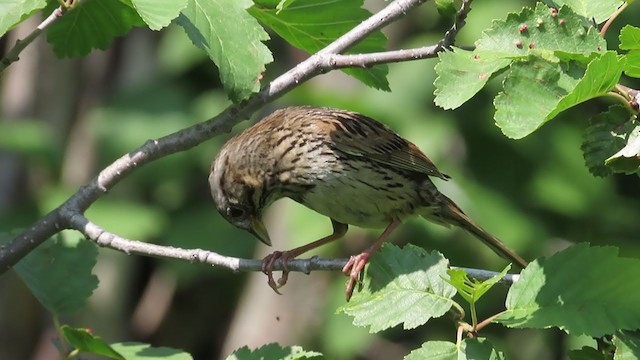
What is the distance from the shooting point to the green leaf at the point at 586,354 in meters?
2.74

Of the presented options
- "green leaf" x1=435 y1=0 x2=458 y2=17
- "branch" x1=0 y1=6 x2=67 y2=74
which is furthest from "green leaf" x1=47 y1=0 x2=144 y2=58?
"green leaf" x1=435 y1=0 x2=458 y2=17

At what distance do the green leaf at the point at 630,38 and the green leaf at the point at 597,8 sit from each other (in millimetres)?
239

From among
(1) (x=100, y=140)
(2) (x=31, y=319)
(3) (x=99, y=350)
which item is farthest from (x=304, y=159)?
(2) (x=31, y=319)

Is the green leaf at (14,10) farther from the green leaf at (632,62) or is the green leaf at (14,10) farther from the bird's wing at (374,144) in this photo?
the bird's wing at (374,144)

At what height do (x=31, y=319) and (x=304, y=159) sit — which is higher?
(x=304, y=159)

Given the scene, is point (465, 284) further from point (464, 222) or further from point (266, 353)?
point (464, 222)

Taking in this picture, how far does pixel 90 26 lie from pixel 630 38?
5.48 feet

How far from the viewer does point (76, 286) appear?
11.8 ft

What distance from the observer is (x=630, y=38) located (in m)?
2.63

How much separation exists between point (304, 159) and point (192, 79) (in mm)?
5365

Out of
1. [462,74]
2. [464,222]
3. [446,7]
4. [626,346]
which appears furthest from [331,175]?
[626,346]

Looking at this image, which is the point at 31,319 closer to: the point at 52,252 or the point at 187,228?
the point at 187,228

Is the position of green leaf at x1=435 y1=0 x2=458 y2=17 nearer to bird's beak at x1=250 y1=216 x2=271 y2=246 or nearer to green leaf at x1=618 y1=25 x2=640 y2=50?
green leaf at x1=618 y1=25 x2=640 y2=50

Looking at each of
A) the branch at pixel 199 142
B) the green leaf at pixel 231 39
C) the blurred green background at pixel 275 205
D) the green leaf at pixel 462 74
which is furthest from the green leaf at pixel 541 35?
the blurred green background at pixel 275 205
